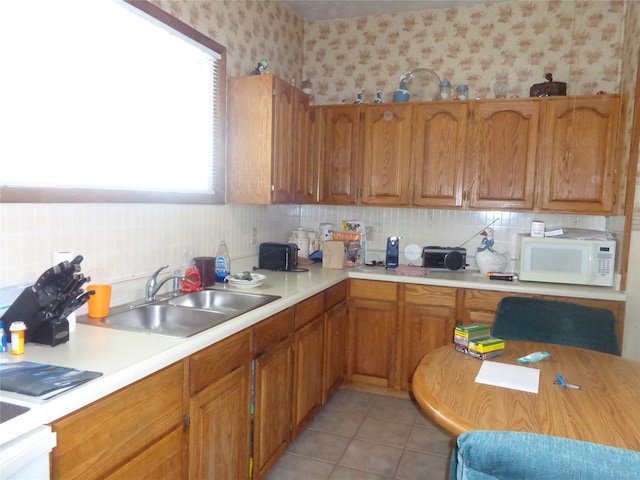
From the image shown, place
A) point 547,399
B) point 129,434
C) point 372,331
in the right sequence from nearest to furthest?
point 129,434 < point 547,399 < point 372,331

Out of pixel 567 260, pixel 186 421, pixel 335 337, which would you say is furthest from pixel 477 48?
pixel 186 421

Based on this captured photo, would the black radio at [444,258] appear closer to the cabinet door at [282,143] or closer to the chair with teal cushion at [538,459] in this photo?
the cabinet door at [282,143]

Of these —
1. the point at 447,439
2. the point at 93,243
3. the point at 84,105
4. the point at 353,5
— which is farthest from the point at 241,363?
the point at 353,5

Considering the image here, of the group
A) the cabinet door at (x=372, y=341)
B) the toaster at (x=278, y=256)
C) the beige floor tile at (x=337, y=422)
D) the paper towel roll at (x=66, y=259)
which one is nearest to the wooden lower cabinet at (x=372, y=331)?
the cabinet door at (x=372, y=341)

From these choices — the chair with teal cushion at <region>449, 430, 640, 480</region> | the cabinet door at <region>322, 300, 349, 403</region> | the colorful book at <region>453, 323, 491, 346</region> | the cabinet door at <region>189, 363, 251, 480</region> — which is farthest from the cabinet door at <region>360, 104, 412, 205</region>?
the chair with teal cushion at <region>449, 430, 640, 480</region>

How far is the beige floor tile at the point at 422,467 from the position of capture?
89.5 inches

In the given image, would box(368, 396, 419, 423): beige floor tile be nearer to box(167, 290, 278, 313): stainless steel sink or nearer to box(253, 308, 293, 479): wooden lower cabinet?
box(253, 308, 293, 479): wooden lower cabinet

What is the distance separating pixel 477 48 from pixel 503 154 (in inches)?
35.0

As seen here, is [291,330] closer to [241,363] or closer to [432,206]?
[241,363]

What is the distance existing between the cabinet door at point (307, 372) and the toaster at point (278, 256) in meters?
0.47

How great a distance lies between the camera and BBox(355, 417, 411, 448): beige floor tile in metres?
2.60

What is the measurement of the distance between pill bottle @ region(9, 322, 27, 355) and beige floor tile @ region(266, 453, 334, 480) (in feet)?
4.43

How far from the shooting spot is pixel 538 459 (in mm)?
727

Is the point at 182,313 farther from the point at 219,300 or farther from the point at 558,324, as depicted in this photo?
the point at 558,324
